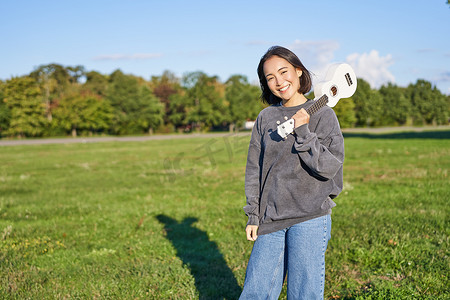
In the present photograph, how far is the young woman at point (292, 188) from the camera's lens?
100 inches

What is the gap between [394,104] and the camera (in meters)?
58.7

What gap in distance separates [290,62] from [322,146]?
73 cm

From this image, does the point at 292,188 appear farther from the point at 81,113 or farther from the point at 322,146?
the point at 81,113

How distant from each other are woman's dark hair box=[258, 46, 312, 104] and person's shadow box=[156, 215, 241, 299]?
268cm

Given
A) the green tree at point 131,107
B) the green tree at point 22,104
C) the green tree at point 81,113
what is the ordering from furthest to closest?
the green tree at point 131,107 → the green tree at point 81,113 → the green tree at point 22,104

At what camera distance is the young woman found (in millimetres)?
2549

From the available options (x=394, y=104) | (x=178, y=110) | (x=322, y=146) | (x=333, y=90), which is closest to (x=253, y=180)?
(x=322, y=146)

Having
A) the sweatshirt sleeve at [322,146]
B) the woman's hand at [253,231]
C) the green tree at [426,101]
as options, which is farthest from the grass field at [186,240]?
the green tree at [426,101]

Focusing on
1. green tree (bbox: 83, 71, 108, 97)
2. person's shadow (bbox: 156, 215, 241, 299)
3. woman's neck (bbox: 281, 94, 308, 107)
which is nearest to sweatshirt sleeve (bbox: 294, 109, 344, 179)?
woman's neck (bbox: 281, 94, 308, 107)

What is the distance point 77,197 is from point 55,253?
480 cm

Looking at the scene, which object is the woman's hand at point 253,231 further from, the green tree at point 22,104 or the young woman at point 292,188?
the green tree at point 22,104

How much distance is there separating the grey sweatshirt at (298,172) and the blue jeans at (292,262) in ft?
0.25

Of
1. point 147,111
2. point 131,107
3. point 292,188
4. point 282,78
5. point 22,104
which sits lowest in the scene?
point 292,188

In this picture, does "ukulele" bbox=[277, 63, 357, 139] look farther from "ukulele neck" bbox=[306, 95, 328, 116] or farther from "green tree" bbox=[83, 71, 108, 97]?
"green tree" bbox=[83, 71, 108, 97]
